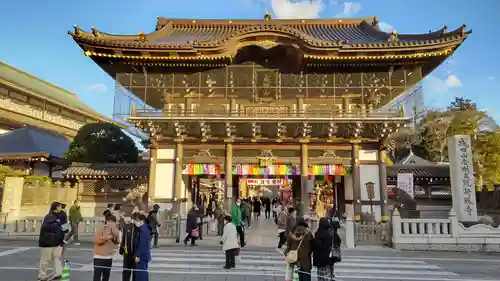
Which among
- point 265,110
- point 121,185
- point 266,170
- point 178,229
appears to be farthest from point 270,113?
point 121,185

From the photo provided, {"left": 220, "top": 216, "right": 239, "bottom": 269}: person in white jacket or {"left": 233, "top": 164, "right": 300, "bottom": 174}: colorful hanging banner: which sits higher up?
{"left": 233, "top": 164, "right": 300, "bottom": 174}: colorful hanging banner

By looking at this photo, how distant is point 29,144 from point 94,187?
13.7 metres

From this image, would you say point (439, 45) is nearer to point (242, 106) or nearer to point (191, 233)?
point (242, 106)

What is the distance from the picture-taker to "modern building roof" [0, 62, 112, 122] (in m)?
37.8

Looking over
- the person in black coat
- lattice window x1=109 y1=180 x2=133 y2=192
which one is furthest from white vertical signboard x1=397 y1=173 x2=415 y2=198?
lattice window x1=109 y1=180 x2=133 y2=192

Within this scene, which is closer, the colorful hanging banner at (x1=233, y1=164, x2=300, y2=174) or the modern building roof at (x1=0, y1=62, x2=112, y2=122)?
the colorful hanging banner at (x1=233, y1=164, x2=300, y2=174)

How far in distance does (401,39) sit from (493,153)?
581 inches

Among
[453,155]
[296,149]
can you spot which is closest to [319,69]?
[296,149]

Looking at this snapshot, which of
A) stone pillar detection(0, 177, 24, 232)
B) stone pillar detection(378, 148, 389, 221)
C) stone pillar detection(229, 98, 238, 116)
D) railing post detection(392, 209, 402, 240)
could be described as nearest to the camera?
railing post detection(392, 209, 402, 240)

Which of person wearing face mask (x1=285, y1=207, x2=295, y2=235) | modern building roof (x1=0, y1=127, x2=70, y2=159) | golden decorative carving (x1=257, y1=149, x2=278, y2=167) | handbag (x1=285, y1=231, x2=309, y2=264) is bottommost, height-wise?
handbag (x1=285, y1=231, x2=309, y2=264)

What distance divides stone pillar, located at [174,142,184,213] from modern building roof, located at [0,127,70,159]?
1393cm

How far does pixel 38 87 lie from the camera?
44.8 m

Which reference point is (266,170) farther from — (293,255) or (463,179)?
(293,255)

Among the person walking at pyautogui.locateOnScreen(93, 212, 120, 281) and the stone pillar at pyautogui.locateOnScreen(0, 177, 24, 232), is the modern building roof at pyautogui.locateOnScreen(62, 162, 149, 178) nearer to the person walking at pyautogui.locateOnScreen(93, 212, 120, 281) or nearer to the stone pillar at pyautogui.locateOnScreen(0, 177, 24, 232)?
the stone pillar at pyautogui.locateOnScreen(0, 177, 24, 232)
